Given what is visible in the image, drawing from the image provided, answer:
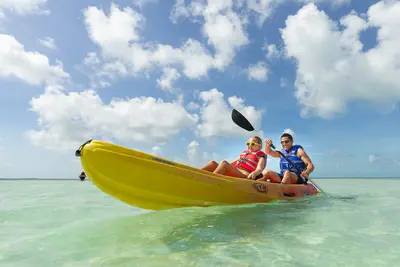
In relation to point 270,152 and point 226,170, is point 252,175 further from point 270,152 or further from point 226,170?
point 270,152

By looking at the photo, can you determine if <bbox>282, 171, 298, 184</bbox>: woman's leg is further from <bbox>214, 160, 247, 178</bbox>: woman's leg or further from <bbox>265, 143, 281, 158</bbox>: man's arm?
<bbox>214, 160, 247, 178</bbox>: woman's leg

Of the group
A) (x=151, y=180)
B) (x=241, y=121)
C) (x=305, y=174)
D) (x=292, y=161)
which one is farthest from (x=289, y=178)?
(x=151, y=180)

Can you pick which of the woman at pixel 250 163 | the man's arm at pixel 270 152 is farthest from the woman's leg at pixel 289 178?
the man's arm at pixel 270 152

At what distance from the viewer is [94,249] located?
3.30m

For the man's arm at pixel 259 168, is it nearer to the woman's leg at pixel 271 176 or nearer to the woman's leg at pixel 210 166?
the woman's leg at pixel 271 176

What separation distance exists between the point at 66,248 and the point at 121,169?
48.4 inches

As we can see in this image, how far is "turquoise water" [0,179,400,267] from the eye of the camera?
9.55ft

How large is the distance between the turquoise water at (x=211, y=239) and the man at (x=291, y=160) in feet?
4.03

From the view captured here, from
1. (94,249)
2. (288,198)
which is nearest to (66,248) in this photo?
(94,249)

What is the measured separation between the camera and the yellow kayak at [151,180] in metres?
4.15

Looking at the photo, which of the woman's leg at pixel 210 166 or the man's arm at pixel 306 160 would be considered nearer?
the woman's leg at pixel 210 166

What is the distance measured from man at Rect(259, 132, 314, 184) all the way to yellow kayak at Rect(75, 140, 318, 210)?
5.71 feet

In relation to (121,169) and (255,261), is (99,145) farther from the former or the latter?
(255,261)

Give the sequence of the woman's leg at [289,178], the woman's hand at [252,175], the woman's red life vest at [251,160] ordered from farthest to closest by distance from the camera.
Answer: the woman's leg at [289,178], the woman's red life vest at [251,160], the woman's hand at [252,175]
